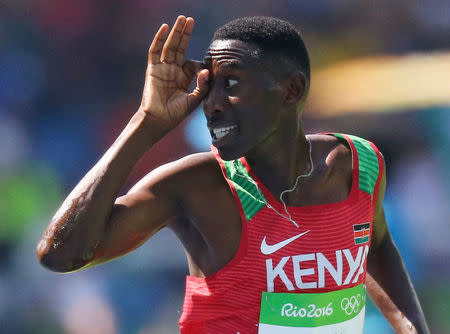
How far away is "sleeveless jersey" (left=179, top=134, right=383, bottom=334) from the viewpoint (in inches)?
93.7

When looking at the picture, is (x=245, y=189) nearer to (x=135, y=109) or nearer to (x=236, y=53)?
(x=236, y=53)

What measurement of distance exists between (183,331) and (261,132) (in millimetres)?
767

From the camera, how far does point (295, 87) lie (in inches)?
102

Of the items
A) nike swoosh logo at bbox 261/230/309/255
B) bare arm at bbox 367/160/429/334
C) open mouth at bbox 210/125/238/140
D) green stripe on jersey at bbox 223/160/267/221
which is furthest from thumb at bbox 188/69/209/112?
bare arm at bbox 367/160/429/334

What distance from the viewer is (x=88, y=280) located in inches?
226

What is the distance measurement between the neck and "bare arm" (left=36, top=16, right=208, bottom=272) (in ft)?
1.09

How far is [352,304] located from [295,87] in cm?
83

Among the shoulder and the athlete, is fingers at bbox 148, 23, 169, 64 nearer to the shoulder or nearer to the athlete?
the athlete

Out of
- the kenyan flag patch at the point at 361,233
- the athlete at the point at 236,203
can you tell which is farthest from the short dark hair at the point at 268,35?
the kenyan flag patch at the point at 361,233

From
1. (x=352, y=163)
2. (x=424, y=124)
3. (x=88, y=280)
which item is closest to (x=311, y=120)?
(x=424, y=124)

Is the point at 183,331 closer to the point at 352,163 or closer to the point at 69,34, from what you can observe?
the point at 352,163

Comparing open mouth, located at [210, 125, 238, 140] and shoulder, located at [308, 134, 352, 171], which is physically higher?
open mouth, located at [210, 125, 238, 140]

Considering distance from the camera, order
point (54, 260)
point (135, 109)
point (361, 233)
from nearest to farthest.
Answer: point (54, 260), point (361, 233), point (135, 109)

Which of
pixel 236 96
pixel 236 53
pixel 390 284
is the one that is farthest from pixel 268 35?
pixel 390 284
